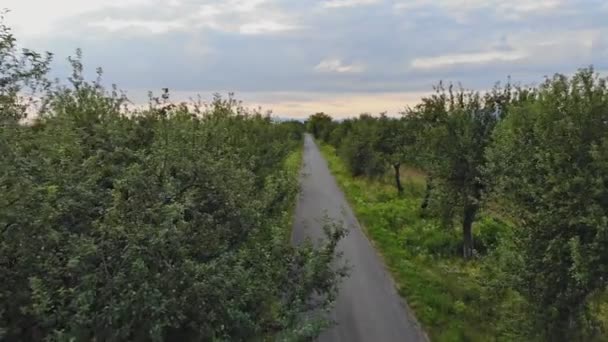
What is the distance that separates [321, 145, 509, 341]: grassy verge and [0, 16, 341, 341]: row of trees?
29.0 ft

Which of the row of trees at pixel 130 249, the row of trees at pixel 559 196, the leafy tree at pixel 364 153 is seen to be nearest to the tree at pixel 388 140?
the leafy tree at pixel 364 153

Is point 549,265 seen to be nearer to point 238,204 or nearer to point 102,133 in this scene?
point 238,204

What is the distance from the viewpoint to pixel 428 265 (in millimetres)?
21719

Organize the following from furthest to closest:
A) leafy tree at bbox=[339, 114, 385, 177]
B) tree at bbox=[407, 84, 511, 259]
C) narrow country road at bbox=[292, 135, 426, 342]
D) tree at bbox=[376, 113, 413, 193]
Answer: leafy tree at bbox=[339, 114, 385, 177] → tree at bbox=[376, 113, 413, 193] → tree at bbox=[407, 84, 511, 259] → narrow country road at bbox=[292, 135, 426, 342]

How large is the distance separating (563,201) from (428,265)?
1064 cm

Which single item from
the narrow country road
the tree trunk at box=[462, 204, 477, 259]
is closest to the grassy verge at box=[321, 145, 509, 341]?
the narrow country road

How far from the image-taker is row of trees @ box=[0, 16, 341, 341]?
5.70 metres

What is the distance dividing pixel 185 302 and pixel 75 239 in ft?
4.47

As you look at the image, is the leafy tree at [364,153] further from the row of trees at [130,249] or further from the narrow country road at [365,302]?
the row of trees at [130,249]

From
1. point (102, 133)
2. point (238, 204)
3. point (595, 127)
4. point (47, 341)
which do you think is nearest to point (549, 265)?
A: point (595, 127)

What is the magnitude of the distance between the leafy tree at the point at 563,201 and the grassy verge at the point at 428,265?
2.40 metres

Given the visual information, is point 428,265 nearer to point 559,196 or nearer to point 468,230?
point 468,230

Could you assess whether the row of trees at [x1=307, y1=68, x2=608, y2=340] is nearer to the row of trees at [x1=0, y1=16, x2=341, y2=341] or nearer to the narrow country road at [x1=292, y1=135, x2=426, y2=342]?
the narrow country road at [x1=292, y1=135, x2=426, y2=342]

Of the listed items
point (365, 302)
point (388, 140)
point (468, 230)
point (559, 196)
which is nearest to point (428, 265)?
point (468, 230)
